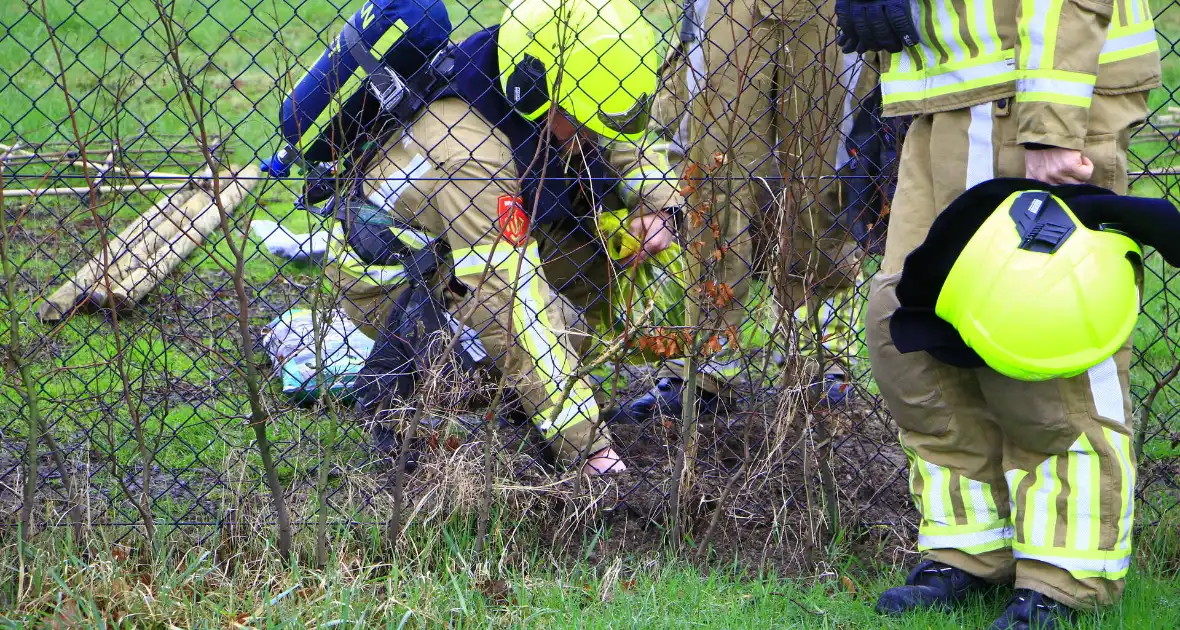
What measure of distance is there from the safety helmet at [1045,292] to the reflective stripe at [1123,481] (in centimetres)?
27

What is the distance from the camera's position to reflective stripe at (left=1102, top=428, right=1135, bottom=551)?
2.30m

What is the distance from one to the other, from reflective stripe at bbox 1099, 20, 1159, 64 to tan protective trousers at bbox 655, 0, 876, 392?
63 centimetres

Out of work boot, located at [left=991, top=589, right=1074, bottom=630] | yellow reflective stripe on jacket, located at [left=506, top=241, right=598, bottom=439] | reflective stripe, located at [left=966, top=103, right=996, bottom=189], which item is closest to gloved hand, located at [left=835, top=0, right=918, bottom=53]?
reflective stripe, located at [left=966, top=103, right=996, bottom=189]

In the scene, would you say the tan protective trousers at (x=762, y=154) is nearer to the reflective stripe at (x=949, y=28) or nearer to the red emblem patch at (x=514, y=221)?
the reflective stripe at (x=949, y=28)

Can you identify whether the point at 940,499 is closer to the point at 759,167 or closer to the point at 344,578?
the point at 759,167

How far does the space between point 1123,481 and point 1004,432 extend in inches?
10.6

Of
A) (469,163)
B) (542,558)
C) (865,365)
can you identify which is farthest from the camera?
(865,365)

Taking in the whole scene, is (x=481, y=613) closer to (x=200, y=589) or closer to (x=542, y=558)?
(x=542, y=558)

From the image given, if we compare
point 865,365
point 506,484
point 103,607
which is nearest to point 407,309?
point 506,484

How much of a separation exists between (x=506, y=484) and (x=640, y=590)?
48 cm

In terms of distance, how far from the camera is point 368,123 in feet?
10.2

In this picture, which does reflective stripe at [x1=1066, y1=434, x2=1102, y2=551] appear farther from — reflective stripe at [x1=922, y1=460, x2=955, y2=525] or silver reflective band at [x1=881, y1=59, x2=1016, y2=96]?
silver reflective band at [x1=881, y1=59, x2=1016, y2=96]

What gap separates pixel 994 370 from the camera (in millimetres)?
2311

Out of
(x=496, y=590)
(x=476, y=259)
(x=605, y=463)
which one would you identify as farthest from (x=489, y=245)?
(x=496, y=590)
